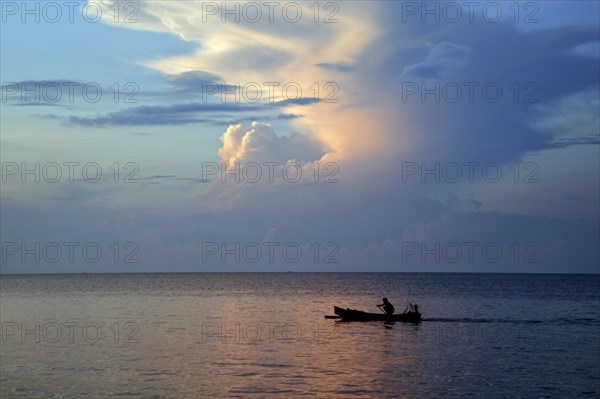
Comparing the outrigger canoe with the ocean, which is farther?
the outrigger canoe

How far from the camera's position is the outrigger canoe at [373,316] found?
55.7 m

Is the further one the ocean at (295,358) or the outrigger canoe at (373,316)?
the outrigger canoe at (373,316)

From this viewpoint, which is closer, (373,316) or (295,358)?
(295,358)

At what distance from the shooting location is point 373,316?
188ft

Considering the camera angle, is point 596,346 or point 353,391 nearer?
point 353,391

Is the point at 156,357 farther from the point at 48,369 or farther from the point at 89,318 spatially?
the point at 89,318

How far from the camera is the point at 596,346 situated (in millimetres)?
42531

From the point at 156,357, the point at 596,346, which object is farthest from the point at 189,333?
the point at 596,346

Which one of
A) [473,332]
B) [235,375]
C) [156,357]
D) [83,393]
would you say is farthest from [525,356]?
[83,393]

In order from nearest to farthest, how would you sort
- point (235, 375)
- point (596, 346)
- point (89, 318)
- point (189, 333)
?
1. point (235, 375)
2. point (596, 346)
3. point (189, 333)
4. point (89, 318)

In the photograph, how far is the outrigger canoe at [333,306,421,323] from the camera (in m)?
55.7

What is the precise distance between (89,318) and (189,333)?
61.3 ft

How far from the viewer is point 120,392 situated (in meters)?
26.4

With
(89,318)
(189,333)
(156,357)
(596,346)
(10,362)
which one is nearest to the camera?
(10,362)
